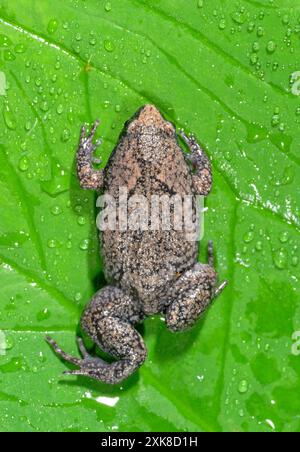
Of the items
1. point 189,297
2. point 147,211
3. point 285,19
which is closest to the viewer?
point 147,211

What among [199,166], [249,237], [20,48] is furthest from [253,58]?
[20,48]

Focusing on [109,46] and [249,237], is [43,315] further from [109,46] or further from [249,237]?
[109,46]

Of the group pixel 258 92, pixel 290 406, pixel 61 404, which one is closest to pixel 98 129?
pixel 258 92

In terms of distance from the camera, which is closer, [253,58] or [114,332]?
[114,332]

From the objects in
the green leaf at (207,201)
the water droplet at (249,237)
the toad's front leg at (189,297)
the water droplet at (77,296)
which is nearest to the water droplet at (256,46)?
the green leaf at (207,201)

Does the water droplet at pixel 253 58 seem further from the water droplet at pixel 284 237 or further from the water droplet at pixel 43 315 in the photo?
the water droplet at pixel 43 315

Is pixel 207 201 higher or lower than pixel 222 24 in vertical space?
lower

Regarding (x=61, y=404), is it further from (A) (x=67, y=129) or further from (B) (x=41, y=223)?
(A) (x=67, y=129)
